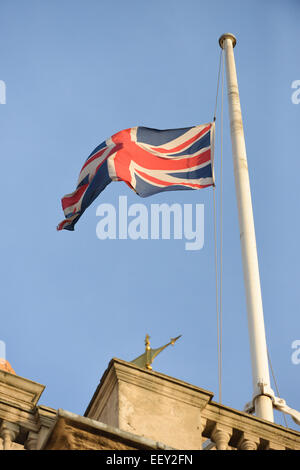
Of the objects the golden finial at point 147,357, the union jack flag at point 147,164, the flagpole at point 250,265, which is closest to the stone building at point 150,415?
the golden finial at point 147,357

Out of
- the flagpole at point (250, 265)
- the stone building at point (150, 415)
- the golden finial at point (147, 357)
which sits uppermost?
the flagpole at point (250, 265)

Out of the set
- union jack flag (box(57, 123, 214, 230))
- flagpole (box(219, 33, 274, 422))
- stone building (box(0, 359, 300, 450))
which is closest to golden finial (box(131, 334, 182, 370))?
stone building (box(0, 359, 300, 450))

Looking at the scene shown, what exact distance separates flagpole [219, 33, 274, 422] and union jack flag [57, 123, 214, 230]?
0.66 m

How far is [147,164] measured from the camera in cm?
2391

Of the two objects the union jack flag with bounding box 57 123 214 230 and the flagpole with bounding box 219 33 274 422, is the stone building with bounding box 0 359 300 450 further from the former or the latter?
the union jack flag with bounding box 57 123 214 230

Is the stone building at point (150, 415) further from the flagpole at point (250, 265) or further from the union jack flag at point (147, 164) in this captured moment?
the union jack flag at point (147, 164)

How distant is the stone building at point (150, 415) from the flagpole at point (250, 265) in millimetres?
4181

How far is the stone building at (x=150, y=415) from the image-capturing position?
42.3 ft

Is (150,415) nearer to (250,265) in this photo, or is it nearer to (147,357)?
(147,357)

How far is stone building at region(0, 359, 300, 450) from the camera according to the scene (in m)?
12.9

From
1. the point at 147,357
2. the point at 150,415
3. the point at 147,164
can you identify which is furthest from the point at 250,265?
the point at 150,415
